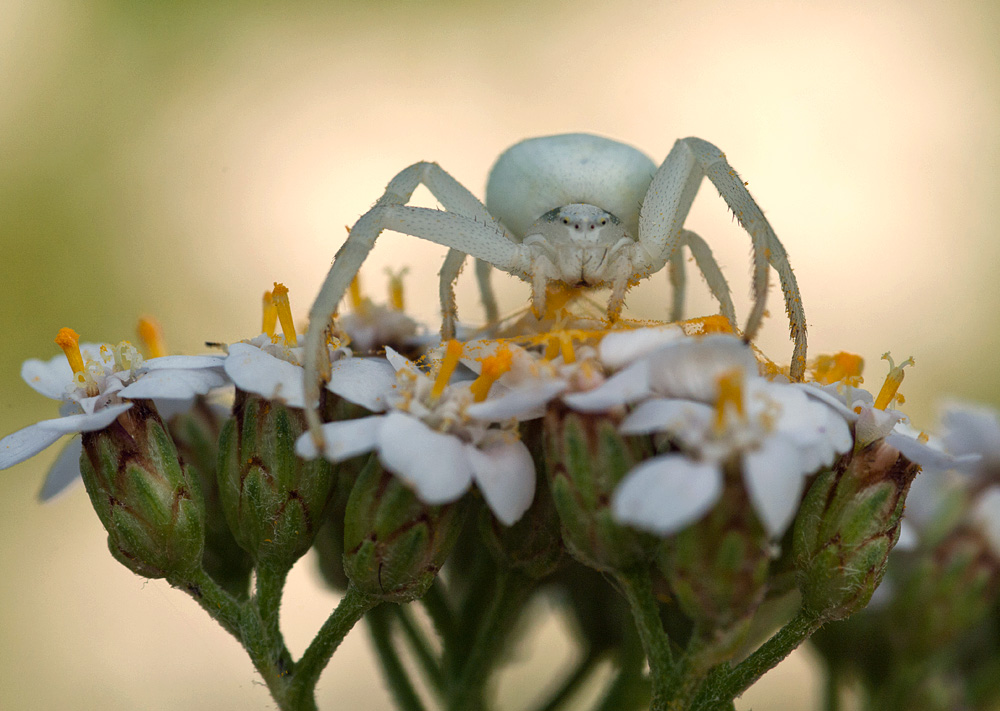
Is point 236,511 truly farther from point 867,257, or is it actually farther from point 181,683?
point 867,257

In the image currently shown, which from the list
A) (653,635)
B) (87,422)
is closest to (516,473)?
(653,635)

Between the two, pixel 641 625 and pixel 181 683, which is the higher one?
pixel 641 625

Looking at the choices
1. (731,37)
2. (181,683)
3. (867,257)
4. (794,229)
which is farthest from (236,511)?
(731,37)

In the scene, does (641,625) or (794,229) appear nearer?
(641,625)

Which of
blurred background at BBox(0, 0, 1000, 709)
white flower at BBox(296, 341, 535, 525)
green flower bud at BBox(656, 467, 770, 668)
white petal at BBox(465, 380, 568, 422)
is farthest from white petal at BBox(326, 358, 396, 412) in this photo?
blurred background at BBox(0, 0, 1000, 709)

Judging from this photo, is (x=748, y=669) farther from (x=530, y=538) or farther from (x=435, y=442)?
(x=435, y=442)

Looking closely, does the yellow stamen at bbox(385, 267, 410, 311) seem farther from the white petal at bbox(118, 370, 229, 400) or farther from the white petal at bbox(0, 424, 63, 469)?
the white petal at bbox(0, 424, 63, 469)
